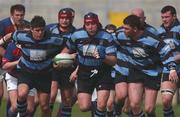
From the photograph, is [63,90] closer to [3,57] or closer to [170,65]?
[3,57]

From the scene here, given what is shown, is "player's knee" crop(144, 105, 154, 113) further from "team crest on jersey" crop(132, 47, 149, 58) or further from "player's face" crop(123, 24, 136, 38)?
"player's face" crop(123, 24, 136, 38)

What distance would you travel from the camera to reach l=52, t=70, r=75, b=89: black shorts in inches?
553

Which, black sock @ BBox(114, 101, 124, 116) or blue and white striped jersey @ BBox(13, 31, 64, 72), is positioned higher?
blue and white striped jersey @ BBox(13, 31, 64, 72)

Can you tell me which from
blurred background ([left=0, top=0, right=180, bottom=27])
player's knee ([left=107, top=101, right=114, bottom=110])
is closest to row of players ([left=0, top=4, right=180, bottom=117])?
player's knee ([left=107, top=101, right=114, bottom=110])

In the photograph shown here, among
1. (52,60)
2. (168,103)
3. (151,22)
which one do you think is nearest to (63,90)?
(52,60)

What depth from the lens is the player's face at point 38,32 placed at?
1298cm

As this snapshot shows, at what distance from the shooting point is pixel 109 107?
15.0 m

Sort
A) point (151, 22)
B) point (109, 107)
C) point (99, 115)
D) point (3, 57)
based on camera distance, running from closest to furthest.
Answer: point (99, 115) → point (3, 57) → point (109, 107) → point (151, 22)

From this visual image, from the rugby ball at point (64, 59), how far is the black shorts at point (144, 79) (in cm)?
107

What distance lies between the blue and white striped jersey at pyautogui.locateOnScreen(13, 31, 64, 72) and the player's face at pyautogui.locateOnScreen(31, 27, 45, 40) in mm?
81

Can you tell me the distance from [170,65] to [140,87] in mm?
636

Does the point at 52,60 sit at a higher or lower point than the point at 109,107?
higher

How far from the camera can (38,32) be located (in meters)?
13.0

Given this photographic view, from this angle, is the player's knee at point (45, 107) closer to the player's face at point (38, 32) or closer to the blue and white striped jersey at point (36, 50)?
the blue and white striped jersey at point (36, 50)
